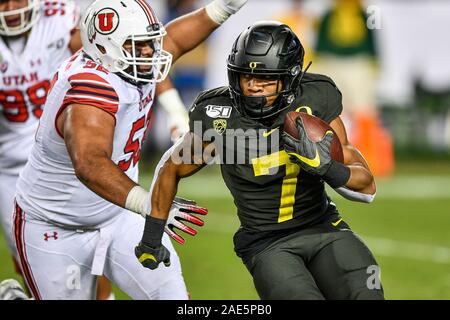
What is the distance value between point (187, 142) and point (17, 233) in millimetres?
1123

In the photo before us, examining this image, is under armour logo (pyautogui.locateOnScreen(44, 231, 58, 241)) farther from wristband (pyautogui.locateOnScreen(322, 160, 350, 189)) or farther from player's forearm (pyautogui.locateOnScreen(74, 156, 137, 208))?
wristband (pyautogui.locateOnScreen(322, 160, 350, 189))

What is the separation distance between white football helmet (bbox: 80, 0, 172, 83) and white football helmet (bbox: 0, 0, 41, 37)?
1071 mm

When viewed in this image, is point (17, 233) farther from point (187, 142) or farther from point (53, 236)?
point (187, 142)

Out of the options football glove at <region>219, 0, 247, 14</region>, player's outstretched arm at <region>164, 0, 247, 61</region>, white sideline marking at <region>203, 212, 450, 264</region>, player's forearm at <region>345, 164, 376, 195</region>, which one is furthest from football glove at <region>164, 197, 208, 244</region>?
white sideline marking at <region>203, 212, 450, 264</region>

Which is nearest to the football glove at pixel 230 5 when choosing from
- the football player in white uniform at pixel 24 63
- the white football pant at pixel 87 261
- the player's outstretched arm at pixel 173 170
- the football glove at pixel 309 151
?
the football player in white uniform at pixel 24 63

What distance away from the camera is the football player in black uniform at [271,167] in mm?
4160

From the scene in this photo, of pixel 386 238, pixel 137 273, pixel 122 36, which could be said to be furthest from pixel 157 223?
pixel 386 238

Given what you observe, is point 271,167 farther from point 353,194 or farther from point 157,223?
point 157,223

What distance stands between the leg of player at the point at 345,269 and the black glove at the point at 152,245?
67cm

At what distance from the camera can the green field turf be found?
6.63 meters

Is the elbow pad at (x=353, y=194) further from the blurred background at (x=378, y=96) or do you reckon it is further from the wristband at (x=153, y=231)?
the blurred background at (x=378, y=96)

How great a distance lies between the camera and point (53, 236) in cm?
478

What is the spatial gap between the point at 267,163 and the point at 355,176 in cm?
44
